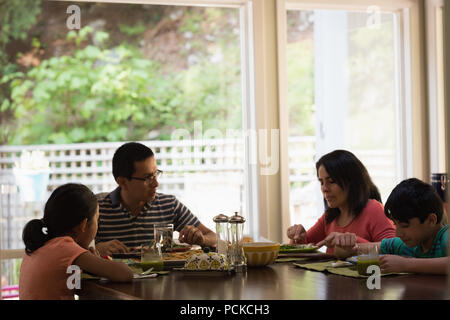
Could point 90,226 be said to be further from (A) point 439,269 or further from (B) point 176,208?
(A) point 439,269

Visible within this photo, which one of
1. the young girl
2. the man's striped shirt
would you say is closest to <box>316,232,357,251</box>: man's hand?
the young girl

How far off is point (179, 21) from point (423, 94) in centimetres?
194

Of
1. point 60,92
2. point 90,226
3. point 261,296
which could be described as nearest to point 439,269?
point 261,296

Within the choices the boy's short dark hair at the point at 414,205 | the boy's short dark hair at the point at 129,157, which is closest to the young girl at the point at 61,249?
the boy's short dark hair at the point at 129,157

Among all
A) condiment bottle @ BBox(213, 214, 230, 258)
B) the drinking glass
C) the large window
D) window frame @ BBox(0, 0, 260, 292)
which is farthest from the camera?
the large window

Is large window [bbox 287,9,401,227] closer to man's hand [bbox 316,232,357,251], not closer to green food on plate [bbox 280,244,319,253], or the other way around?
green food on plate [bbox 280,244,319,253]

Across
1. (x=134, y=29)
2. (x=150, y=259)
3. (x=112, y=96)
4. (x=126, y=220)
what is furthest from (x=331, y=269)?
(x=112, y=96)

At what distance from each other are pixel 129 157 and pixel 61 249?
2.89 ft

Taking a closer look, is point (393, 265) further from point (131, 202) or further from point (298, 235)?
point (131, 202)

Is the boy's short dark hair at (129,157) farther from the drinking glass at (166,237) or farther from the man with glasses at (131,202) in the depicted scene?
the drinking glass at (166,237)

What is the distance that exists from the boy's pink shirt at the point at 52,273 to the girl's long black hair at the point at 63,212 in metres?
0.08

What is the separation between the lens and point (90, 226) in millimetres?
1949

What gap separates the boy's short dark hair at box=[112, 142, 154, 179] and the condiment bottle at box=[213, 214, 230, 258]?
71cm

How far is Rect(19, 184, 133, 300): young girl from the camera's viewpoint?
1734 millimetres
